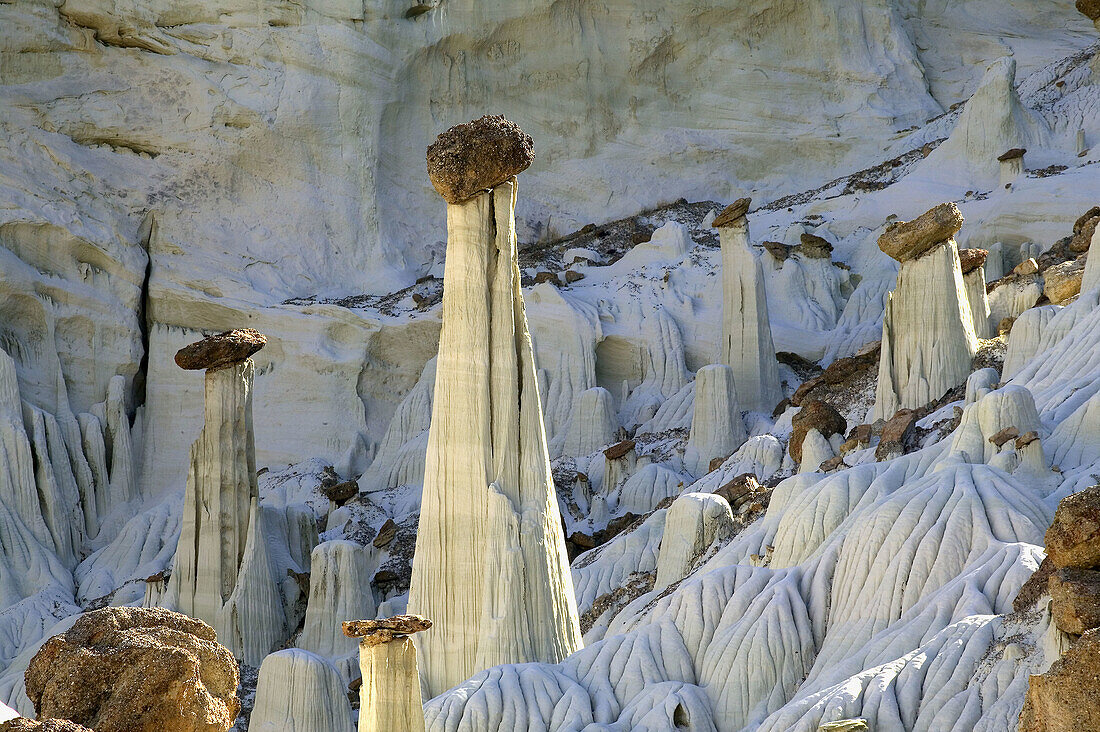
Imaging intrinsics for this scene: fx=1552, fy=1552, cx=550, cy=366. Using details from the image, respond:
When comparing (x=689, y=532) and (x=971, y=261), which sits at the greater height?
(x=971, y=261)

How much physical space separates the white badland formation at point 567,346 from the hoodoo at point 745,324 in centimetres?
12

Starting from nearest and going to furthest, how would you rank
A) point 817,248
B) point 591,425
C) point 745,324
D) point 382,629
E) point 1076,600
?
point 1076,600, point 382,629, point 745,324, point 591,425, point 817,248

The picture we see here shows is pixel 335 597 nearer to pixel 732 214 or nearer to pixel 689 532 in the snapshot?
pixel 689 532

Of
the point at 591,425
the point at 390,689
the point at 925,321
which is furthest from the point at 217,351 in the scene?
the point at 390,689

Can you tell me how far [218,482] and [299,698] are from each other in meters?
A: 9.95

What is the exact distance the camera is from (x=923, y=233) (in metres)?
27.2

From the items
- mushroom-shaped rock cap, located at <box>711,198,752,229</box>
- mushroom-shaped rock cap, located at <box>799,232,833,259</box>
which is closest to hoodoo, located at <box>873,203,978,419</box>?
mushroom-shaped rock cap, located at <box>711,198,752,229</box>

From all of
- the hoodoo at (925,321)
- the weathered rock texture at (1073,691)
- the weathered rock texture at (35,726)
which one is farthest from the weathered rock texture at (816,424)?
the weathered rock texture at (35,726)

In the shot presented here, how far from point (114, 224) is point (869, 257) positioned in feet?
67.8

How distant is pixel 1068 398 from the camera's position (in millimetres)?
20828

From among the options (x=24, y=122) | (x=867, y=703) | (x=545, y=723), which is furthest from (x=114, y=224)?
(x=867, y=703)

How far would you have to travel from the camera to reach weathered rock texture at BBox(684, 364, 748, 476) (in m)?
33.3

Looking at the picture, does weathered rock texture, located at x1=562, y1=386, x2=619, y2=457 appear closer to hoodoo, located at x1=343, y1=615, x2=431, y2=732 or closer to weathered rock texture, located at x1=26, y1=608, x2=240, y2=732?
hoodoo, located at x1=343, y1=615, x2=431, y2=732

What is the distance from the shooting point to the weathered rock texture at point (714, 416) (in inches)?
1312
